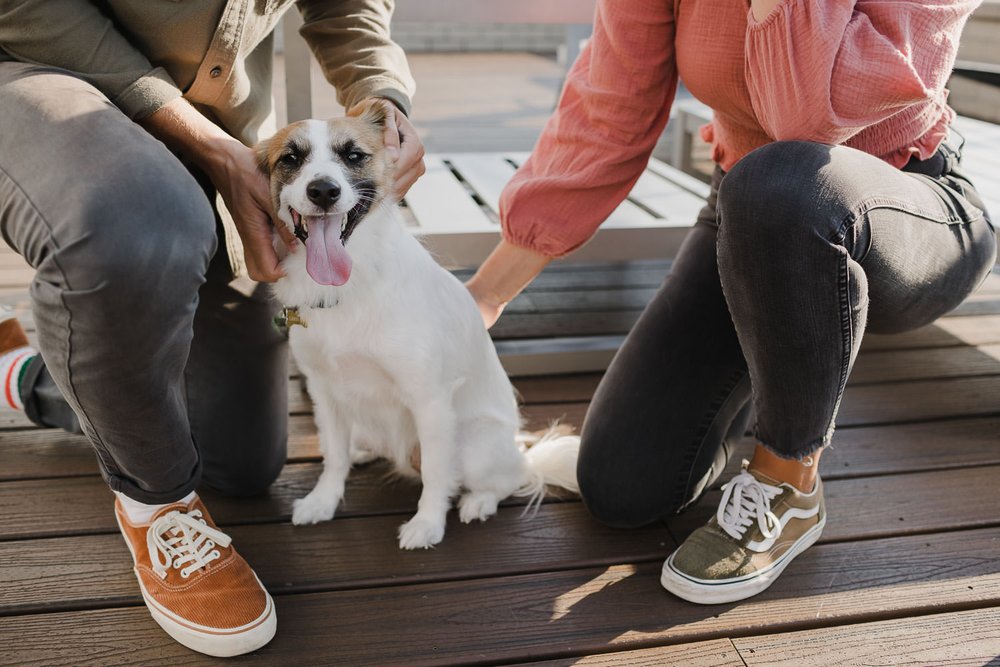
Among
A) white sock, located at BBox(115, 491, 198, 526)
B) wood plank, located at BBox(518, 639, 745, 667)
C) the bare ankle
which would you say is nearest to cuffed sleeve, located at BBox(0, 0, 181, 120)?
white sock, located at BBox(115, 491, 198, 526)

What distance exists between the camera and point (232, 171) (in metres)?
1.34

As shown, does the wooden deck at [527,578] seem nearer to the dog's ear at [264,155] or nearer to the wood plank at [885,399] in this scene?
the wood plank at [885,399]

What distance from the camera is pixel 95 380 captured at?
3.58 feet

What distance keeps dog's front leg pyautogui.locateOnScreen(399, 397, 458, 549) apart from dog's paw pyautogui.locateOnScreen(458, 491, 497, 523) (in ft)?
0.14

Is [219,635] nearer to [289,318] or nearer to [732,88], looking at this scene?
[289,318]

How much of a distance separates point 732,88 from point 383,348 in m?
0.71

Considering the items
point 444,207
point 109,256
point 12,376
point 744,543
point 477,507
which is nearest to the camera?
point 109,256

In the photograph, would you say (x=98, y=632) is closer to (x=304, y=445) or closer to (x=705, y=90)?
(x=304, y=445)

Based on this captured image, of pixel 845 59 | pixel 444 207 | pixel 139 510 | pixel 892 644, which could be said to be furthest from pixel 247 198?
pixel 892 644

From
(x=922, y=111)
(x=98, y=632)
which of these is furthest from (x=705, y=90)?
(x=98, y=632)

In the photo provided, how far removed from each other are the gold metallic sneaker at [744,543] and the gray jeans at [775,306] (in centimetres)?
12

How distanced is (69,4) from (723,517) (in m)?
1.23

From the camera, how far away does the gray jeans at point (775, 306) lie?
4.13 feet

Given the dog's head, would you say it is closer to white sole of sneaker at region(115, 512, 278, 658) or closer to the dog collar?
the dog collar
